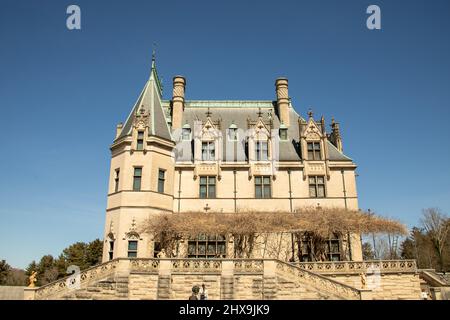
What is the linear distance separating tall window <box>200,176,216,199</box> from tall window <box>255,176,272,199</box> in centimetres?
339

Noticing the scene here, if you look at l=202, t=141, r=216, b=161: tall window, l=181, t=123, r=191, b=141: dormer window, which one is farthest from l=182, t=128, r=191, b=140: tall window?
l=202, t=141, r=216, b=161: tall window

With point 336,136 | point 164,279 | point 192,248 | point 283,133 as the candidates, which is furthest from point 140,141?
point 336,136

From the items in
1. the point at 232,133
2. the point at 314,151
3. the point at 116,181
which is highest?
the point at 232,133

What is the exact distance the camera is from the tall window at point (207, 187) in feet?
86.8

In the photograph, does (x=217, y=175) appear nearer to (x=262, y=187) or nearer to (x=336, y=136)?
(x=262, y=187)

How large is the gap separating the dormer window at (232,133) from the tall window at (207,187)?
437cm

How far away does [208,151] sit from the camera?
27.8 metres

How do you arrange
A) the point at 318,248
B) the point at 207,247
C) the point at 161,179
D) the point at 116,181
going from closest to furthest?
the point at 318,248 → the point at 207,247 → the point at 116,181 → the point at 161,179

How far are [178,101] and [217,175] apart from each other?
28.7ft

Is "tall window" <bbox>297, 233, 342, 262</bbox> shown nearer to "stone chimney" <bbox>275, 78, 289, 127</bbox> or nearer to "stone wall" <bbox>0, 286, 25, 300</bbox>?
"stone chimney" <bbox>275, 78, 289, 127</bbox>

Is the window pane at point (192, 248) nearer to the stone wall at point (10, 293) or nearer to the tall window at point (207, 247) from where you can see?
the tall window at point (207, 247)

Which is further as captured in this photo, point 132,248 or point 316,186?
point 316,186
